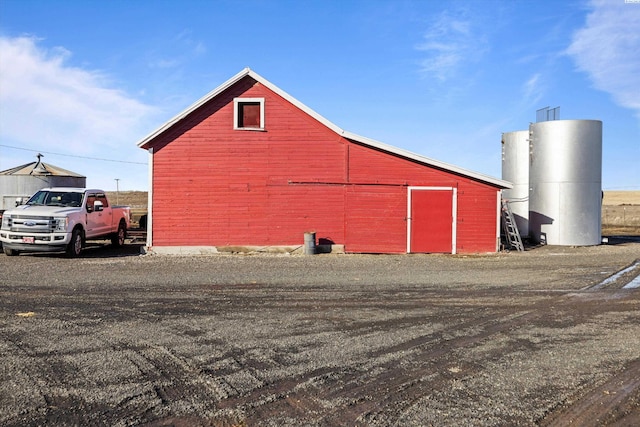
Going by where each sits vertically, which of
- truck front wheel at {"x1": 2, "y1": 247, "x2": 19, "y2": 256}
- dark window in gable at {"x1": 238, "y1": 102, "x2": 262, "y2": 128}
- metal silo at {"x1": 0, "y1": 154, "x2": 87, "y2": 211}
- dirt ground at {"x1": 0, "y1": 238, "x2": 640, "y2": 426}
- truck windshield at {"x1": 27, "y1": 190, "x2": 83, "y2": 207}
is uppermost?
dark window in gable at {"x1": 238, "y1": 102, "x2": 262, "y2": 128}

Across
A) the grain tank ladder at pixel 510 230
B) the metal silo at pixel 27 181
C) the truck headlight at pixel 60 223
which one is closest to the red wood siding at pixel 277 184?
the grain tank ladder at pixel 510 230

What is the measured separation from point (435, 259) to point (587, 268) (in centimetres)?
464

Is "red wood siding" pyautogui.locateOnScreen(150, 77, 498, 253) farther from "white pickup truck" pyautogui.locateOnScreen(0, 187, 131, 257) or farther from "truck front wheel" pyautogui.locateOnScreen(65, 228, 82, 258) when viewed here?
"truck front wheel" pyautogui.locateOnScreen(65, 228, 82, 258)

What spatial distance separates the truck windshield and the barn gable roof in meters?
2.90

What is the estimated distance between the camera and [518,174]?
84.6 ft

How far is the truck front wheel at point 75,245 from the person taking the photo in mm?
17459

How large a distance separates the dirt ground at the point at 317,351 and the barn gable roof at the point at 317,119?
761 cm

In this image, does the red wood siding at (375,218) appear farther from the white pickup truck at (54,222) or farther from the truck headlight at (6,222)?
the truck headlight at (6,222)

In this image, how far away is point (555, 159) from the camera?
23625mm

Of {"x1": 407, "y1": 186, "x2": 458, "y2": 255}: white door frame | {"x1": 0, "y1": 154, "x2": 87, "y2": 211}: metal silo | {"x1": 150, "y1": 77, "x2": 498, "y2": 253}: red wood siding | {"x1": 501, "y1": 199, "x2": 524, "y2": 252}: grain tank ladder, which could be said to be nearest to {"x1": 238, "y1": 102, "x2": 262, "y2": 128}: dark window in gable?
{"x1": 150, "y1": 77, "x2": 498, "y2": 253}: red wood siding

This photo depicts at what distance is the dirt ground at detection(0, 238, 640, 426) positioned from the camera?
455 cm

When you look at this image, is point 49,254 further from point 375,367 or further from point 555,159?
point 555,159

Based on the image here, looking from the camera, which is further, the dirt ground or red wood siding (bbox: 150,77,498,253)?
red wood siding (bbox: 150,77,498,253)

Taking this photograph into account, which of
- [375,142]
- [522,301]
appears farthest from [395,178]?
[522,301]
